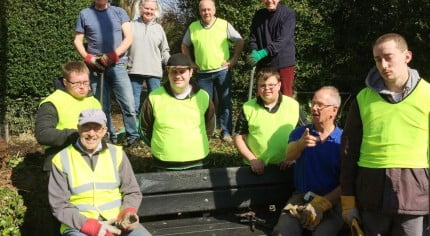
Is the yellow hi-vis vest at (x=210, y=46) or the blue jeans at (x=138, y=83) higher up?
the yellow hi-vis vest at (x=210, y=46)

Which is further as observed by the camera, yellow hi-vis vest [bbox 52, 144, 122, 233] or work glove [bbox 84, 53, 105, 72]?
work glove [bbox 84, 53, 105, 72]

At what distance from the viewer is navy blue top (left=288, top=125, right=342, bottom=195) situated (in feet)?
14.3

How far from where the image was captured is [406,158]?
12.0 ft

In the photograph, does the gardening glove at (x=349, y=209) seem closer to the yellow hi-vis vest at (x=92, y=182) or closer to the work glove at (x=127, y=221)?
the work glove at (x=127, y=221)

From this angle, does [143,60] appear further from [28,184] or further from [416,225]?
[416,225]

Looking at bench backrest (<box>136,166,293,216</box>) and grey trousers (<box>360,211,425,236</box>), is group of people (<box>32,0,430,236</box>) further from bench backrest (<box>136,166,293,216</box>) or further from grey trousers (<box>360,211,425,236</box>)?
bench backrest (<box>136,166,293,216</box>)

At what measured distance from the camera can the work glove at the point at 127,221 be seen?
396 centimetres

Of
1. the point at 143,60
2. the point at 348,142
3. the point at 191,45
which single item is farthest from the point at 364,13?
the point at 348,142

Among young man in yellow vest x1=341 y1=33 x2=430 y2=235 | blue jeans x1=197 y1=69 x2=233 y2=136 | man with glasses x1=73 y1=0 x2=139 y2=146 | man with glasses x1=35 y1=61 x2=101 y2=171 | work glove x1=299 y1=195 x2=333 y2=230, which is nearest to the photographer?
young man in yellow vest x1=341 y1=33 x2=430 y2=235

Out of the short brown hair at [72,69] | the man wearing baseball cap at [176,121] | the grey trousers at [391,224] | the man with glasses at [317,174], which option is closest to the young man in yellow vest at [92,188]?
the short brown hair at [72,69]

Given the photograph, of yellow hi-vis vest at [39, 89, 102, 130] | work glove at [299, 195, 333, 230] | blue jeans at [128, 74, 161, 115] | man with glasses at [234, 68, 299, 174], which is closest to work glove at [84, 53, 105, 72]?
blue jeans at [128, 74, 161, 115]

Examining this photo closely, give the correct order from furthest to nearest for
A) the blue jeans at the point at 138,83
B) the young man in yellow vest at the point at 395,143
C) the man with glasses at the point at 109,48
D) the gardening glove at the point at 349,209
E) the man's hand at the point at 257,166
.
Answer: the blue jeans at the point at 138,83 → the man with glasses at the point at 109,48 → the man's hand at the point at 257,166 → the gardening glove at the point at 349,209 → the young man in yellow vest at the point at 395,143

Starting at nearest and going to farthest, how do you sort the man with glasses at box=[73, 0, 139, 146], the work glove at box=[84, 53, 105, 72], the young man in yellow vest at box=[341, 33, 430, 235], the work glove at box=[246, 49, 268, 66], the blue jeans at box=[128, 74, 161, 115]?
the young man in yellow vest at box=[341, 33, 430, 235]
the work glove at box=[84, 53, 105, 72]
the man with glasses at box=[73, 0, 139, 146]
the work glove at box=[246, 49, 268, 66]
the blue jeans at box=[128, 74, 161, 115]

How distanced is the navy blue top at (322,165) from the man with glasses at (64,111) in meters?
1.71
